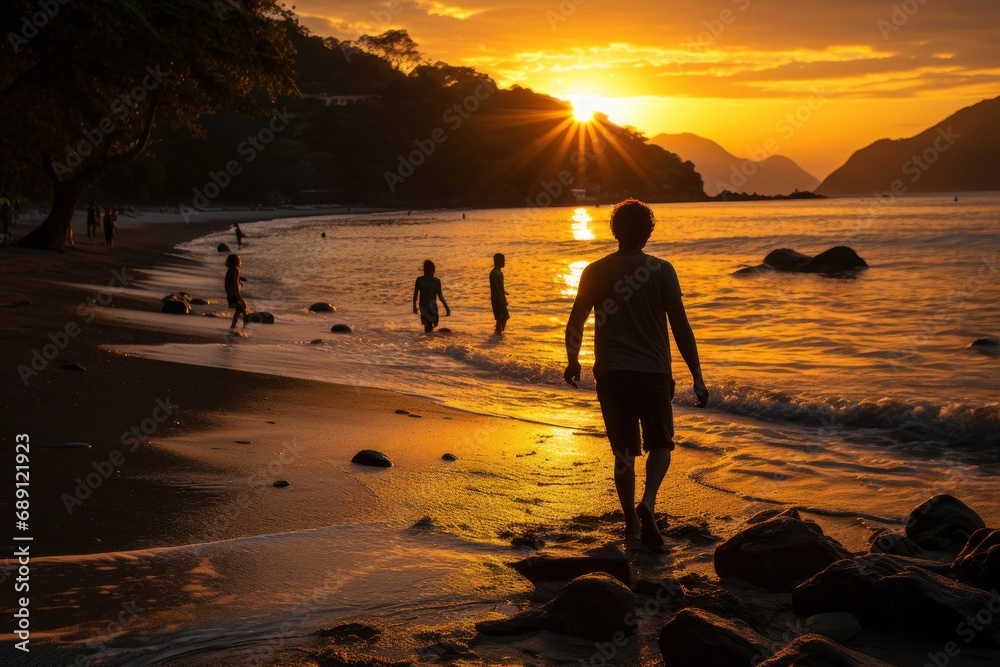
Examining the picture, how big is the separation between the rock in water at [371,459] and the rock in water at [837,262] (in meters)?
28.2

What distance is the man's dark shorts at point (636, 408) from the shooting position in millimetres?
5434

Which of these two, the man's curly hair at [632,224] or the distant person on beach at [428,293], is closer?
the man's curly hair at [632,224]

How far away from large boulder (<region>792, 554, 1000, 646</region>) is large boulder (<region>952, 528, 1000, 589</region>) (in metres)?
0.30

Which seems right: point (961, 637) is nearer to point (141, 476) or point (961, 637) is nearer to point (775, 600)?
point (775, 600)

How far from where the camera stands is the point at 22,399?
746 centimetres

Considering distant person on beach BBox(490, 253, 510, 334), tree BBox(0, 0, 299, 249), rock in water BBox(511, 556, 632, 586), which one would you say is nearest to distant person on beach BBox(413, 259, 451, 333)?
distant person on beach BBox(490, 253, 510, 334)

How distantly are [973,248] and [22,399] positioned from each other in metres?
40.1

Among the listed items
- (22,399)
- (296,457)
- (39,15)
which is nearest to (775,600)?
(296,457)

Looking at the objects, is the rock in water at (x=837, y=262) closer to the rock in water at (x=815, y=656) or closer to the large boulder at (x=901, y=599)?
the large boulder at (x=901, y=599)

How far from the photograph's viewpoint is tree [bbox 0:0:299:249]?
18047 mm

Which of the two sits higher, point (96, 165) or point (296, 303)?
point (96, 165)

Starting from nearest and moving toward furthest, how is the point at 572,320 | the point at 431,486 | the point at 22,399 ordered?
the point at 572,320, the point at 431,486, the point at 22,399

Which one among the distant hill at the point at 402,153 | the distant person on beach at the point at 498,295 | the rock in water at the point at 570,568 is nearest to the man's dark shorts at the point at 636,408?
the rock in water at the point at 570,568

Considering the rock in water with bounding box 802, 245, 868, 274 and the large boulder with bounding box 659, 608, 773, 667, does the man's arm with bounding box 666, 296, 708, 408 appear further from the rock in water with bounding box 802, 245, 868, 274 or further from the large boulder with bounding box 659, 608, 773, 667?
the rock in water with bounding box 802, 245, 868, 274
